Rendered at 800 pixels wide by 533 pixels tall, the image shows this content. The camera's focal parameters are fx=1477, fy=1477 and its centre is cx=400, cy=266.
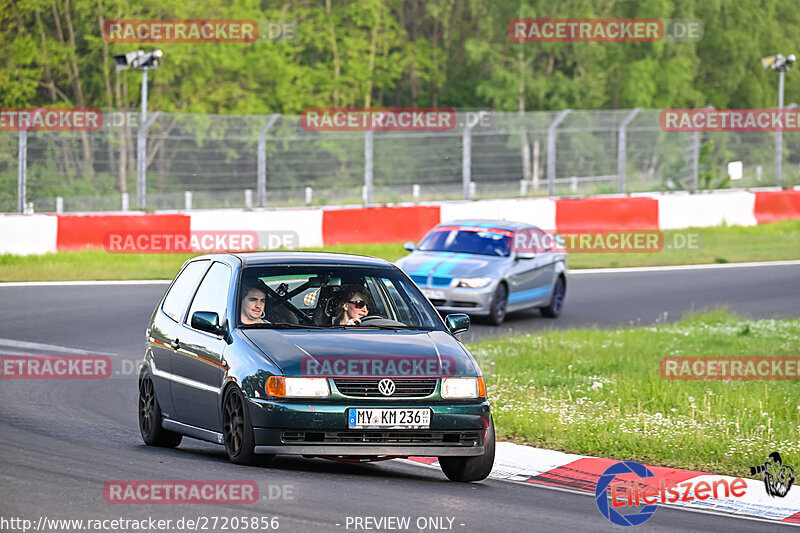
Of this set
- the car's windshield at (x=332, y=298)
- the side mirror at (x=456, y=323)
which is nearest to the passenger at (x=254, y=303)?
the car's windshield at (x=332, y=298)

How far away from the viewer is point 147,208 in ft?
90.5

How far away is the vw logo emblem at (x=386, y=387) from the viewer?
8453 millimetres

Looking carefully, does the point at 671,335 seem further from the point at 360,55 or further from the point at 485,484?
the point at 360,55

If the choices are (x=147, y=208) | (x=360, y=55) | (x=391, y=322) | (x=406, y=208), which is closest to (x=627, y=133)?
(x=406, y=208)

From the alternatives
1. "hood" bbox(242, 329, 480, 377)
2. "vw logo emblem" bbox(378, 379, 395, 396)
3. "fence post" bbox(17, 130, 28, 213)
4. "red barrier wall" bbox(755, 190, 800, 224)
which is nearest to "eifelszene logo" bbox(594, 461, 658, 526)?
"hood" bbox(242, 329, 480, 377)

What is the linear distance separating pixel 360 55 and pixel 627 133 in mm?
30004

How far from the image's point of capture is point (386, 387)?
8461 mm

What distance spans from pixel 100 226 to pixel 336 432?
17728 mm

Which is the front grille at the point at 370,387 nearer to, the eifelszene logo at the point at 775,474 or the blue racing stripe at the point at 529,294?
the eifelszene logo at the point at 775,474

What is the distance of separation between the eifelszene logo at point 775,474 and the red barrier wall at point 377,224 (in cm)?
1847

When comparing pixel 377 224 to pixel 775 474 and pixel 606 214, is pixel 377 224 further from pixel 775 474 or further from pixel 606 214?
pixel 775 474

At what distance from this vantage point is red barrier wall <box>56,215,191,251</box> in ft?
82.5

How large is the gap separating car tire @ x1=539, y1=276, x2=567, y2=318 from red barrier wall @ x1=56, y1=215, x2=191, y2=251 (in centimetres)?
783

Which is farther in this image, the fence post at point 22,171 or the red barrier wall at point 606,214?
the red barrier wall at point 606,214
